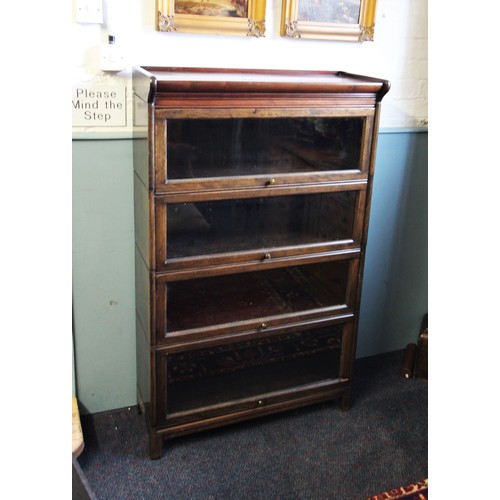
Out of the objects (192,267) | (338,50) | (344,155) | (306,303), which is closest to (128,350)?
(192,267)

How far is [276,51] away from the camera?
7.09ft

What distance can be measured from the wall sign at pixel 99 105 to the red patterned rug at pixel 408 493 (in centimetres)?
164

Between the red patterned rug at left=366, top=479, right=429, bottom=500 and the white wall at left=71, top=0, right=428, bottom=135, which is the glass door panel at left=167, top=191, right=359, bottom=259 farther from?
the red patterned rug at left=366, top=479, right=429, bottom=500

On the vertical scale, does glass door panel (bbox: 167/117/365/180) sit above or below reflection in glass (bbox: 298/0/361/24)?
below

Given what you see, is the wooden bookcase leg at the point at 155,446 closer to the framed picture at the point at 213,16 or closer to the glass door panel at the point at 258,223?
the glass door panel at the point at 258,223

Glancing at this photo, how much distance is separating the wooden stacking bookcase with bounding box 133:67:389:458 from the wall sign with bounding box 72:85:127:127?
3.3 inches

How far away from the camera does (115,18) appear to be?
6.23 ft

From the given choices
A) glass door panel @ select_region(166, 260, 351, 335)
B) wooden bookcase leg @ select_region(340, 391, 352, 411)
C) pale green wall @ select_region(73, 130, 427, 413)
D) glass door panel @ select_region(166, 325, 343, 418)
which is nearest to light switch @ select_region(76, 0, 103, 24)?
pale green wall @ select_region(73, 130, 427, 413)

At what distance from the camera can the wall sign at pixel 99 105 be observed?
1944mm

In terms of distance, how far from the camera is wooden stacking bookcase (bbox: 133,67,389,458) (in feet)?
5.96

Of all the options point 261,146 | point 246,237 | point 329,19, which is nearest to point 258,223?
point 246,237
